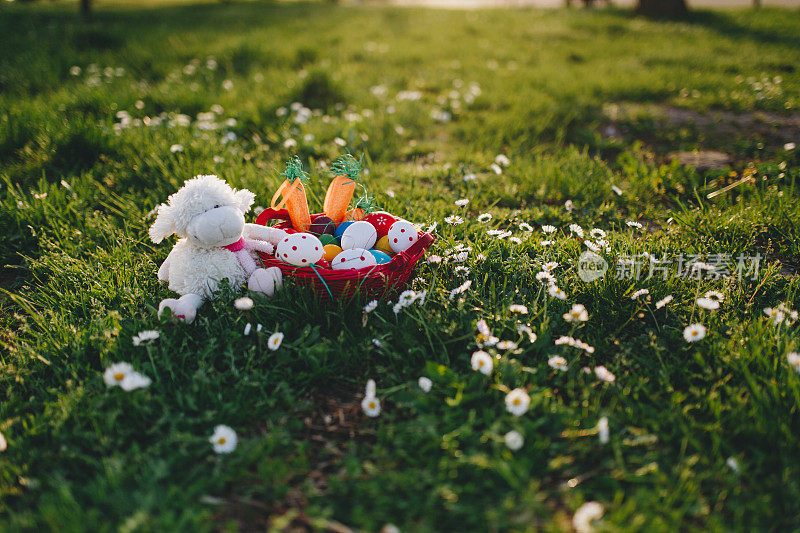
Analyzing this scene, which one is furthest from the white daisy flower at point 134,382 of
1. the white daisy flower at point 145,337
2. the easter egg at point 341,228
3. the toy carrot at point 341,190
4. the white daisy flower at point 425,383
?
the toy carrot at point 341,190

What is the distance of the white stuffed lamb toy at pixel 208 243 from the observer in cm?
201

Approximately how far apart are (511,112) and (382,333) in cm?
341

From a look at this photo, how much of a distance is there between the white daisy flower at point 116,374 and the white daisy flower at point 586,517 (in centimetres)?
150

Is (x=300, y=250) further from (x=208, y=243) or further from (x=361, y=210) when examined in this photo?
(x=361, y=210)

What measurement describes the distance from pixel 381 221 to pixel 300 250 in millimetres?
532

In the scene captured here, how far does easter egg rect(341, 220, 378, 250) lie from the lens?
7.51ft

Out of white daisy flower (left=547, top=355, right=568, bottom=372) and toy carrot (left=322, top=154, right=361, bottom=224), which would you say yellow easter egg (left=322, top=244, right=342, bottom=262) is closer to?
toy carrot (left=322, top=154, right=361, bottom=224)

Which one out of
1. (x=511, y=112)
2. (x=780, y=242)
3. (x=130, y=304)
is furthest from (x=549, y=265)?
(x=511, y=112)

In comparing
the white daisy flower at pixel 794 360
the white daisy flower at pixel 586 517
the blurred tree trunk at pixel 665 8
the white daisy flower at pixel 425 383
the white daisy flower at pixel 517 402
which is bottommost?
the white daisy flower at pixel 586 517

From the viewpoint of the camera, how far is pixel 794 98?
200 inches

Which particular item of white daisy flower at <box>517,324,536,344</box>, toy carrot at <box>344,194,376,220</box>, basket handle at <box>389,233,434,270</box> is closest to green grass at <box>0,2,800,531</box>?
white daisy flower at <box>517,324,536,344</box>

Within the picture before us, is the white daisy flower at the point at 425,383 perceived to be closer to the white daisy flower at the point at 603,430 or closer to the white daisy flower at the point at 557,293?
the white daisy flower at the point at 603,430

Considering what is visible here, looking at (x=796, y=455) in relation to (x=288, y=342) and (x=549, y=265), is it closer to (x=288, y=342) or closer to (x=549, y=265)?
(x=549, y=265)

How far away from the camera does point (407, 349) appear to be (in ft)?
6.51
